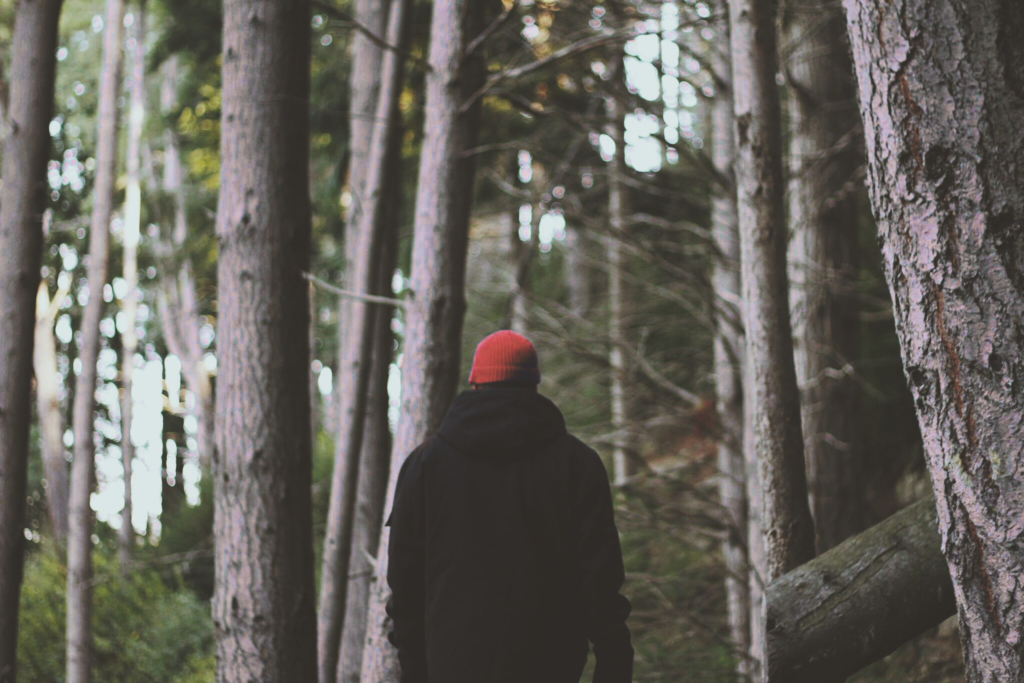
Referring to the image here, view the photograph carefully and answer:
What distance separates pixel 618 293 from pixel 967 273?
7923 millimetres

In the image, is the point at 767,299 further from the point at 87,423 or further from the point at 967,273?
the point at 87,423

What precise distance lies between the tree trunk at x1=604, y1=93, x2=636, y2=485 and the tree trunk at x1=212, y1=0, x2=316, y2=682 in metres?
1.94

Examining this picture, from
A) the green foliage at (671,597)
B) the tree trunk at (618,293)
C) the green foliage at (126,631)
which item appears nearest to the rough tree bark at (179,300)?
the green foliage at (126,631)

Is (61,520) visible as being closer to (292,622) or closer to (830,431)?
(292,622)

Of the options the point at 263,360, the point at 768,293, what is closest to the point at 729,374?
the point at 768,293

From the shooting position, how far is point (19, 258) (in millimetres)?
4270

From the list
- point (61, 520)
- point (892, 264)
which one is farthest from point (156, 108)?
point (892, 264)

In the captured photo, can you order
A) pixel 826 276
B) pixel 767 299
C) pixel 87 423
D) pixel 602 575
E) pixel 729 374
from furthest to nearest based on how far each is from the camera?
pixel 87 423 < pixel 729 374 < pixel 826 276 < pixel 767 299 < pixel 602 575

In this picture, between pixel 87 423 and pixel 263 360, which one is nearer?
pixel 263 360

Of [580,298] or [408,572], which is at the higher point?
[580,298]

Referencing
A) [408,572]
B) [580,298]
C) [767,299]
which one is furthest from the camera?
[580,298]

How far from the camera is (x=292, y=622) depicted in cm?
441

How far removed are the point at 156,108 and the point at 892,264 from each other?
24457 millimetres

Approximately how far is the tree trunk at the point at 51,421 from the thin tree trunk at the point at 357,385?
1074 centimetres
